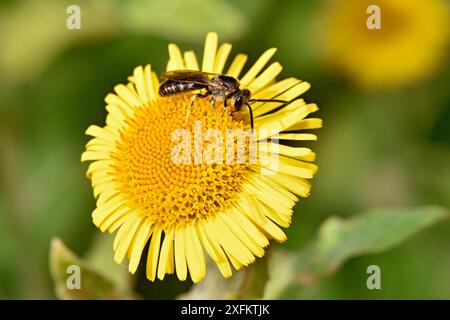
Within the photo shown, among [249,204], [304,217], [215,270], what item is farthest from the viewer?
[304,217]

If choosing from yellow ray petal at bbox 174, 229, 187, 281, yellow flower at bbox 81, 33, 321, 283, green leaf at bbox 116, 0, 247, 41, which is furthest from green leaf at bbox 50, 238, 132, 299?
green leaf at bbox 116, 0, 247, 41

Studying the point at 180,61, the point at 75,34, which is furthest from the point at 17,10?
the point at 180,61

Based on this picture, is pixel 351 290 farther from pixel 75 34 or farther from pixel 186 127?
pixel 75 34

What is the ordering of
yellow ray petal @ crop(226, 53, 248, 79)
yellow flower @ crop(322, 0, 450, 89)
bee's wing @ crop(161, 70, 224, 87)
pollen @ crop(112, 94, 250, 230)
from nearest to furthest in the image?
pollen @ crop(112, 94, 250, 230) → bee's wing @ crop(161, 70, 224, 87) → yellow ray petal @ crop(226, 53, 248, 79) → yellow flower @ crop(322, 0, 450, 89)

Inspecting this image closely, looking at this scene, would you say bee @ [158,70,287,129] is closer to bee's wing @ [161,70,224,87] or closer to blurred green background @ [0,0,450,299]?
bee's wing @ [161,70,224,87]

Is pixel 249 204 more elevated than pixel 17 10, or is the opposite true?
pixel 17 10
